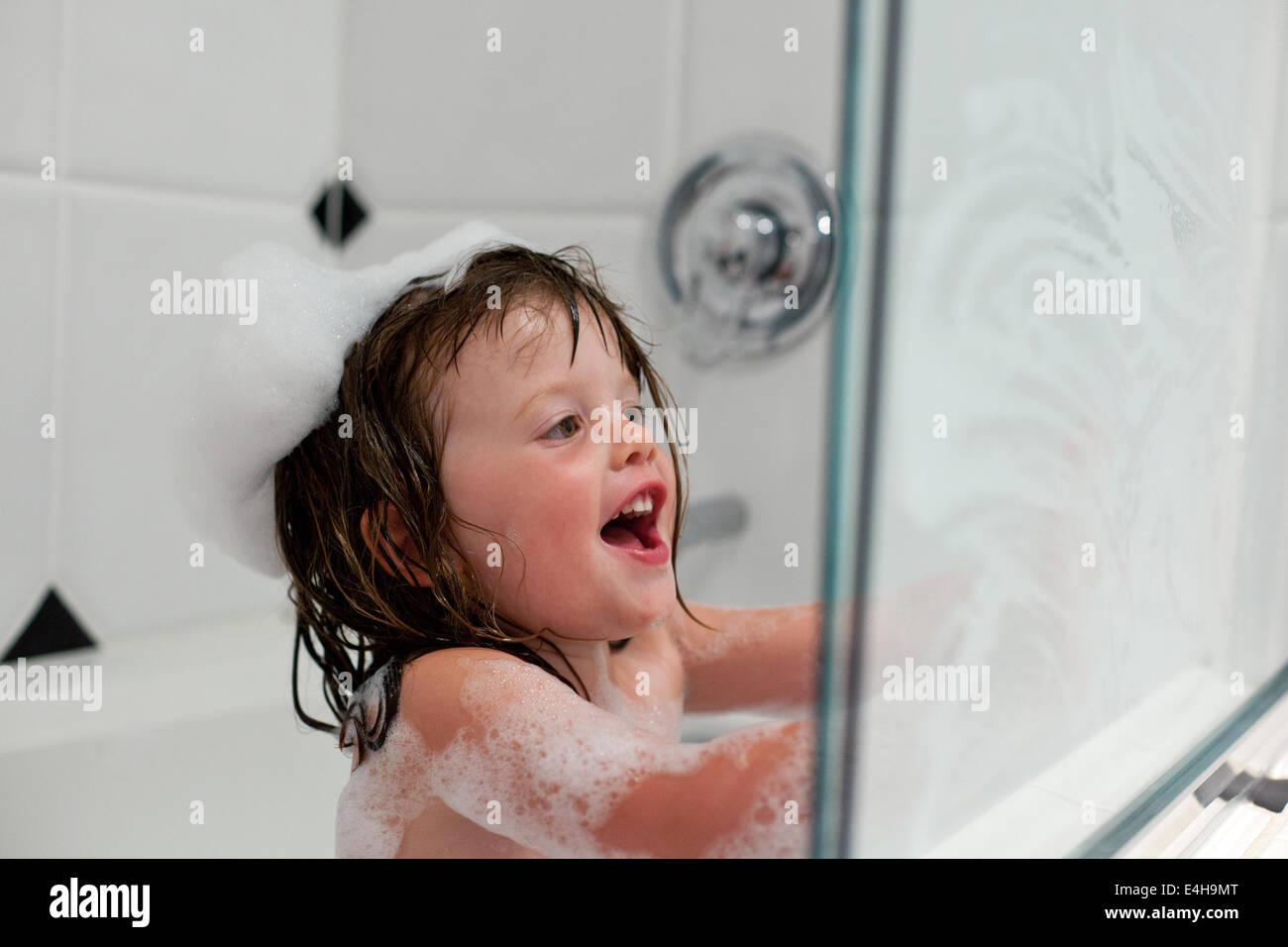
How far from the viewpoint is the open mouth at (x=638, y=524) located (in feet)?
2.08

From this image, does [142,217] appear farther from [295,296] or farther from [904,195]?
[904,195]

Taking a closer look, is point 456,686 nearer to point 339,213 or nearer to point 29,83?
point 29,83

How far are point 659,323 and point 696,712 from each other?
38 cm

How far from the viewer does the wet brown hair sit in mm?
626

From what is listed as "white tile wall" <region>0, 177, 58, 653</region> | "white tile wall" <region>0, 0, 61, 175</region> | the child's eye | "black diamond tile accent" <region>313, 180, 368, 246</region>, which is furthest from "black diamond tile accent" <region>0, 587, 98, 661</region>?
the child's eye

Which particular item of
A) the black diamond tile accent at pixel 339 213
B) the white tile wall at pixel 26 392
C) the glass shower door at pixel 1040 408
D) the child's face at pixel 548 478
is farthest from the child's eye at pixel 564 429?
the black diamond tile accent at pixel 339 213

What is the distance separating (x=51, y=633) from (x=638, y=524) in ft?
1.99

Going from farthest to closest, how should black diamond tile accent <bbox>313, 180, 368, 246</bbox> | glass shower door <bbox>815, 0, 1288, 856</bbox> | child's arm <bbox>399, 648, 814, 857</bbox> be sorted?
black diamond tile accent <bbox>313, 180, 368, 246</bbox>, child's arm <bbox>399, 648, 814, 857</bbox>, glass shower door <bbox>815, 0, 1288, 856</bbox>

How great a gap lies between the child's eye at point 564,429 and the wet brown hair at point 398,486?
0.05 meters

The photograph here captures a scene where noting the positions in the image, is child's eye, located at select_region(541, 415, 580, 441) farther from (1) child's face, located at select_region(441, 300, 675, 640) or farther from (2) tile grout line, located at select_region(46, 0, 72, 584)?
(2) tile grout line, located at select_region(46, 0, 72, 584)

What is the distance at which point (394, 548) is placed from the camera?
2.10ft

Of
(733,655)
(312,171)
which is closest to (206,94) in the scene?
(312,171)

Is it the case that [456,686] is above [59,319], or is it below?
below

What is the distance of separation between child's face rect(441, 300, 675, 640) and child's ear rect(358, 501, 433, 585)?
4cm
